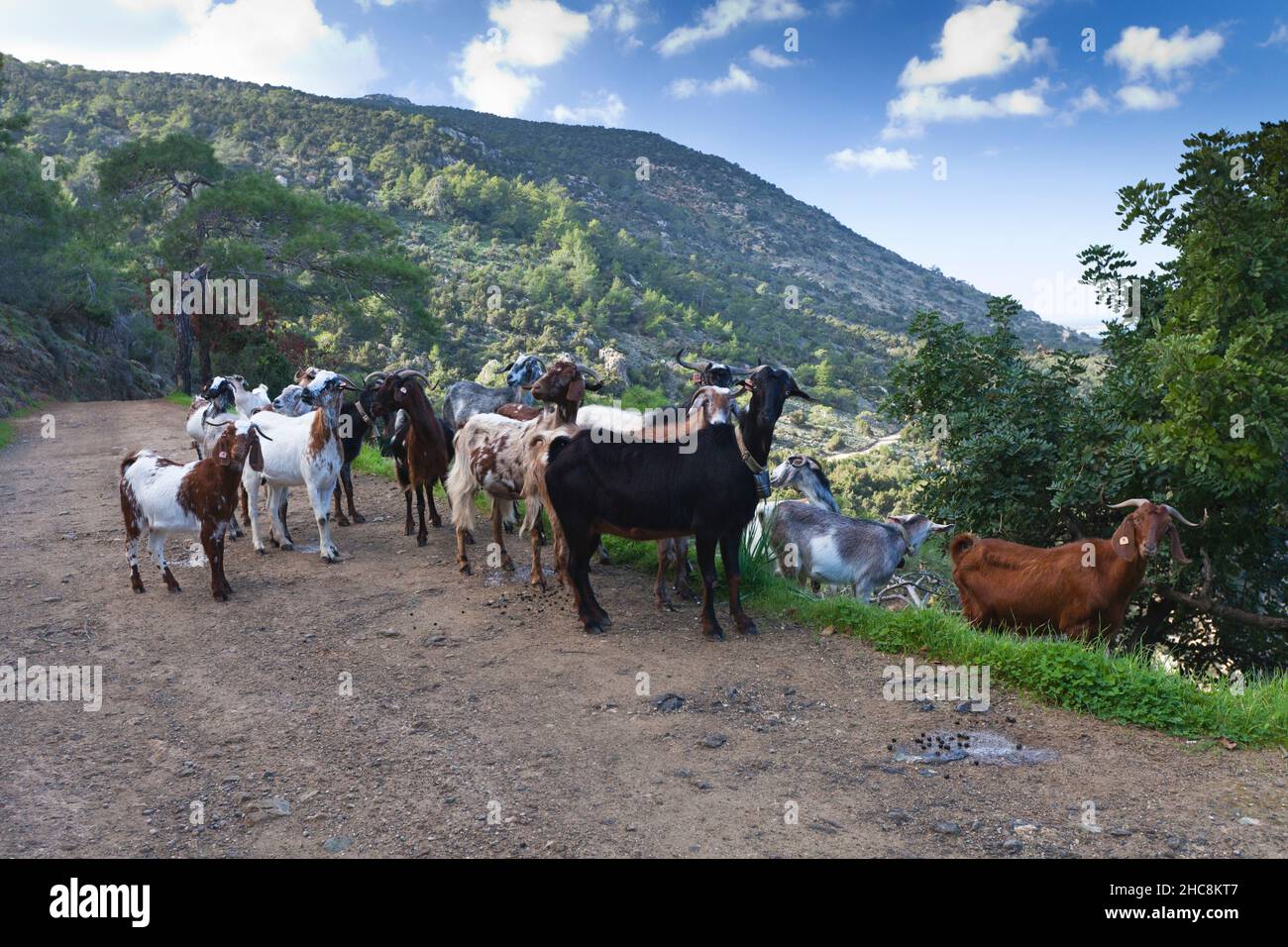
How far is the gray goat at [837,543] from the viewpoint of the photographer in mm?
9859

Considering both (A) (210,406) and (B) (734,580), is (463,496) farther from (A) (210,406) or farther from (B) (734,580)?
(A) (210,406)

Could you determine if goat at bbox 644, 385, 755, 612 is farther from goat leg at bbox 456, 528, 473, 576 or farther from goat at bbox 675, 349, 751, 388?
goat leg at bbox 456, 528, 473, 576

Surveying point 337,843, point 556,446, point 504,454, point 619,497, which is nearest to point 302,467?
point 504,454

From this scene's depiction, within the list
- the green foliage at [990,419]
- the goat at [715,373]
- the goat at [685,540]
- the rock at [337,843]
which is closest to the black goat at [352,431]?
the goat at [715,373]

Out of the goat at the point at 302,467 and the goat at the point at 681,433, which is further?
→ the goat at the point at 302,467

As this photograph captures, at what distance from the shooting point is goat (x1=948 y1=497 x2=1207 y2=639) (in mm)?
7742

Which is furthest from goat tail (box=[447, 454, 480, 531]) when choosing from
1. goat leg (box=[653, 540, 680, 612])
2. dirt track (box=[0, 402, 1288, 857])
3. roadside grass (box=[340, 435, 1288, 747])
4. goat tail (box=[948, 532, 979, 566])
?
goat tail (box=[948, 532, 979, 566])

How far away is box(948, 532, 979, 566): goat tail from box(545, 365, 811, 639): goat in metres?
2.35

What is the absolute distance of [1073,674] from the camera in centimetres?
621

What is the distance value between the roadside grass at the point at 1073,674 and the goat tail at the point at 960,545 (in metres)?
1.14

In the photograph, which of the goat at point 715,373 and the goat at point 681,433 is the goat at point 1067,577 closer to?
the goat at point 681,433

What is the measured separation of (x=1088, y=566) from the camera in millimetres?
7906

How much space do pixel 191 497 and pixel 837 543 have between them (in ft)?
21.9
